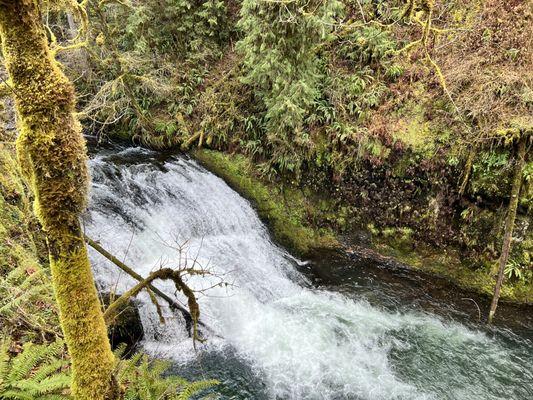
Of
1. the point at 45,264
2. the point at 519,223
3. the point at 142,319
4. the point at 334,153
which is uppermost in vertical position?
the point at 334,153

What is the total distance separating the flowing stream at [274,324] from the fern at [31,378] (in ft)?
5.83

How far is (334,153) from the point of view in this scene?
33.7ft

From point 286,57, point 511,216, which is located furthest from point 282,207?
point 511,216

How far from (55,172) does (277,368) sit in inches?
235

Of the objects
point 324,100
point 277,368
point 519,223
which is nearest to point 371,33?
point 324,100

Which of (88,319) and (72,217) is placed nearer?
(72,217)

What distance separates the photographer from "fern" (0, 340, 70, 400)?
3457 millimetres

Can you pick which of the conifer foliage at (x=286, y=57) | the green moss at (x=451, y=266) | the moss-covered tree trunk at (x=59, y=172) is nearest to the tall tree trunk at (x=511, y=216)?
the green moss at (x=451, y=266)

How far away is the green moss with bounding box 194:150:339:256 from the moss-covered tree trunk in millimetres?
7988

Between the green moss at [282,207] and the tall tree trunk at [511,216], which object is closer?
the tall tree trunk at [511,216]

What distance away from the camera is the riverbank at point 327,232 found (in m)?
8.97

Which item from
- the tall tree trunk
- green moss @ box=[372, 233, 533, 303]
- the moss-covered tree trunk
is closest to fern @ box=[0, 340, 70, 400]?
the moss-covered tree trunk

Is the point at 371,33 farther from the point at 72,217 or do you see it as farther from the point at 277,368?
the point at 72,217

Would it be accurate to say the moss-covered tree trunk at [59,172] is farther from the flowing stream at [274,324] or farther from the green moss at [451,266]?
the green moss at [451,266]
